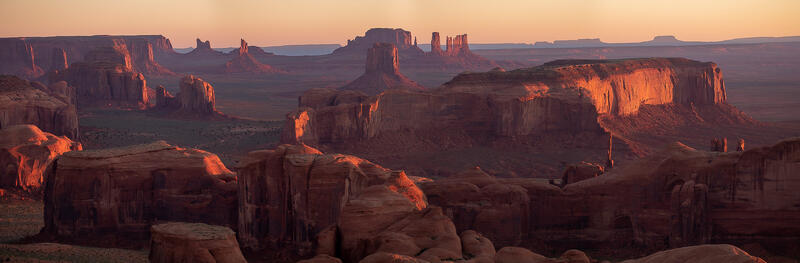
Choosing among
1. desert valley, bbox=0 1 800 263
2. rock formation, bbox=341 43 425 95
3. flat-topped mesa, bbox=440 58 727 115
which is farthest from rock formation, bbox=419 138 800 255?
rock formation, bbox=341 43 425 95

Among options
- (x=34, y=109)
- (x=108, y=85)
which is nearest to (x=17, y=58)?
(x=108, y=85)

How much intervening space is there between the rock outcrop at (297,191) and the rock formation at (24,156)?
15422 mm

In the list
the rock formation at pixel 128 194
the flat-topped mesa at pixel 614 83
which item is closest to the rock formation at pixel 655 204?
the rock formation at pixel 128 194

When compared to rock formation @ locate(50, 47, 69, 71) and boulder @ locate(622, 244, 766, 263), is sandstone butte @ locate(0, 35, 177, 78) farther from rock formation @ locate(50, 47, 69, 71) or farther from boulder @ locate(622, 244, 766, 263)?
boulder @ locate(622, 244, 766, 263)

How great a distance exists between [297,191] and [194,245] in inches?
267

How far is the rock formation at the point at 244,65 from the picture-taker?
183m

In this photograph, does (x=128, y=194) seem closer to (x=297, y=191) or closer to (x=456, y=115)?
(x=297, y=191)

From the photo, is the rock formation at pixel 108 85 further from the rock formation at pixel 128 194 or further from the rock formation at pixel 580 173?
the rock formation at pixel 580 173

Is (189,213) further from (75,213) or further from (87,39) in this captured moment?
(87,39)

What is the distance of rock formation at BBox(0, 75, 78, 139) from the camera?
56.3 meters

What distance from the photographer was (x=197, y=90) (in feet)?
275

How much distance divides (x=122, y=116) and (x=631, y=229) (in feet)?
226

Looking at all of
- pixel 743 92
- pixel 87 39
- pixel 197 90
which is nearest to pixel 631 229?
pixel 197 90

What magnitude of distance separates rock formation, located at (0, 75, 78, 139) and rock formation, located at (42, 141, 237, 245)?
31.2 meters
